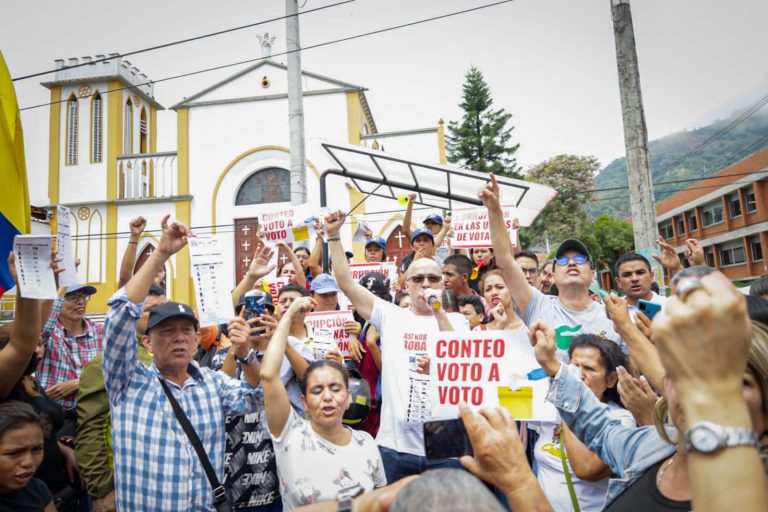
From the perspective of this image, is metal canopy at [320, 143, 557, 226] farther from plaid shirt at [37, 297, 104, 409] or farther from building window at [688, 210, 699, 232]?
building window at [688, 210, 699, 232]

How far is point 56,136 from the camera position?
24.2 metres

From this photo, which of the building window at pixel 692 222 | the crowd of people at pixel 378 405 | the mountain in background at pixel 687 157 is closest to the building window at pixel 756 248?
the building window at pixel 692 222

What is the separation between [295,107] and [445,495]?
10125 millimetres

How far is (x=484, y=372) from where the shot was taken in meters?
3.00

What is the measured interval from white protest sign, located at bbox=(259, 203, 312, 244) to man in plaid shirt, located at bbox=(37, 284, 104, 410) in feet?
9.50

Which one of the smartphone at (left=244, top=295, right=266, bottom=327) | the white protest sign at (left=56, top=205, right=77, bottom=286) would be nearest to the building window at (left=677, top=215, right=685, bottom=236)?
the smartphone at (left=244, top=295, right=266, bottom=327)

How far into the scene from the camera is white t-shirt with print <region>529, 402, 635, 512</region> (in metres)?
2.45

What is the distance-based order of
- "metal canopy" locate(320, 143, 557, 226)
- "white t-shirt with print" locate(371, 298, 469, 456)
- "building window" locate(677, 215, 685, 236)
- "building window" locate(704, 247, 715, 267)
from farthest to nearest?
"building window" locate(677, 215, 685, 236), "building window" locate(704, 247, 715, 267), "metal canopy" locate(320, 143, 557, 226), "white t-shirt with print" locate(371, 298, 469, 456)

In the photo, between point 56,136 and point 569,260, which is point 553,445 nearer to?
point 569,260

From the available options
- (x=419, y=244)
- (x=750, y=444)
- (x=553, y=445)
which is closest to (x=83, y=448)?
(x=553, y=445)

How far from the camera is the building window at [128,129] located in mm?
25328

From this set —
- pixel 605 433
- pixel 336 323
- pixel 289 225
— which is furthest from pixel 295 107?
pixel 605 433

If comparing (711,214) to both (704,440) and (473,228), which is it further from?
(704,440)

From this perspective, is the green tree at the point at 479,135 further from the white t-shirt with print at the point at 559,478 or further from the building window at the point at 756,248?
the white t-shirt with print at the point at 559,478
